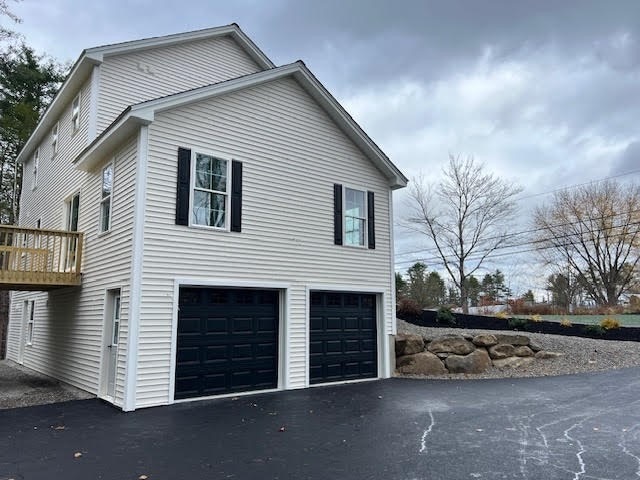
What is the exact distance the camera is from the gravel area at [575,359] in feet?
36.0

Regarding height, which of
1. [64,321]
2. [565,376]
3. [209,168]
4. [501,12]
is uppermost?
[501,12]

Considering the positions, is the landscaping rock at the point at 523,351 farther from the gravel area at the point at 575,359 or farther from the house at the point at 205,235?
the house at the point at 205,235

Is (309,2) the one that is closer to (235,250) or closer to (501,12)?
(501,12)

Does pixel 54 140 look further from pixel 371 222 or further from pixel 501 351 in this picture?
pixel 501 351

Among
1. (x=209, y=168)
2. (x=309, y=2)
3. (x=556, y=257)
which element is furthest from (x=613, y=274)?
(x=209, y=168)

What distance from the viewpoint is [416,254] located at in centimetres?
3366

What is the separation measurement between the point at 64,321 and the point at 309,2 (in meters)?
10.0

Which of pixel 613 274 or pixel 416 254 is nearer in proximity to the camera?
pixel 613 274

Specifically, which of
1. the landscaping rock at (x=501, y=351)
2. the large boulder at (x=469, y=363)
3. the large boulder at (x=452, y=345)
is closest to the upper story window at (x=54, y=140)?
the large boulder at (x=452, y=345)

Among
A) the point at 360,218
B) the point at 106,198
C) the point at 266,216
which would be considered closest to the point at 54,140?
the point at 106,198

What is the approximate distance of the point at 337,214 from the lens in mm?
10797

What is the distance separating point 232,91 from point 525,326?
1170 centimetres

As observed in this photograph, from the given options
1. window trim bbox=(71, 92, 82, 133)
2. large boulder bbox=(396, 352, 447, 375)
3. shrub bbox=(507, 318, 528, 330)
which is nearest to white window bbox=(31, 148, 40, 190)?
window trim bbox=(71, 92, 82, 133)

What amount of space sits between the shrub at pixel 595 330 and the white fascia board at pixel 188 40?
12803mm
